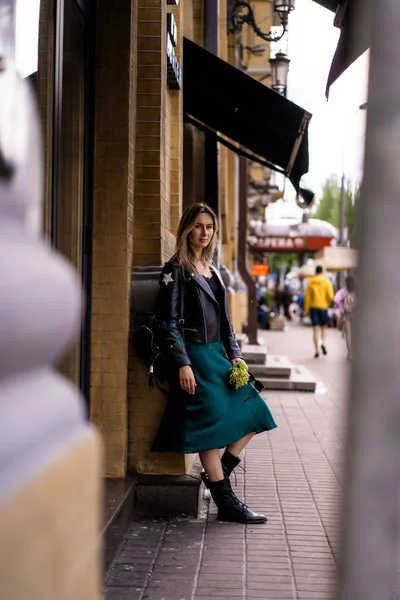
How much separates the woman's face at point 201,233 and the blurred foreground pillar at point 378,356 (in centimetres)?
439

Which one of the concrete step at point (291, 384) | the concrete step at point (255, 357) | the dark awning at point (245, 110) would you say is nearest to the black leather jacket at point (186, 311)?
the dark awning at point (245, 110)

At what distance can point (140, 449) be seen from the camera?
5691 millimetres

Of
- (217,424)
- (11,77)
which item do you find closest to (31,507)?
(11,77)

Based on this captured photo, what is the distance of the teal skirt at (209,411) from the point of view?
535 cm

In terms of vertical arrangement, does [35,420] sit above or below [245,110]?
below

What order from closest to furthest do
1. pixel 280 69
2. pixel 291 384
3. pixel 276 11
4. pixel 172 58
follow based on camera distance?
pixel 172 58 < pixel 276 11 < pixel 280 69 < pixel 291 384

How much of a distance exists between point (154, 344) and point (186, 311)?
29 centimetres

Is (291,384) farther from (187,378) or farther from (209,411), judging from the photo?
(187,378)

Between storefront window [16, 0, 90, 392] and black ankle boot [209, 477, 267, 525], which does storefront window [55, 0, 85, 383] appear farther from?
black ankle boot [209, 477, 267, 525]

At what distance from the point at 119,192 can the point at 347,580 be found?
15.3ft

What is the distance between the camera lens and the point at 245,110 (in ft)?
27.9

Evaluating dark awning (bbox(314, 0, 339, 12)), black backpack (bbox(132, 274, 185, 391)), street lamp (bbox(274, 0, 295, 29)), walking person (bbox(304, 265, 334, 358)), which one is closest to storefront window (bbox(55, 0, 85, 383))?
black backpack (bbox(132, 274, 185, 391))

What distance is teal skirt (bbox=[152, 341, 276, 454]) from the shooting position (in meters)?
5.35

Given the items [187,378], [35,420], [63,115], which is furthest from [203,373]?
[35,420]
